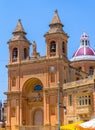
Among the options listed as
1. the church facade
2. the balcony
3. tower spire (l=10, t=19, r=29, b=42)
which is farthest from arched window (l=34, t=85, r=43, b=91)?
the balcony

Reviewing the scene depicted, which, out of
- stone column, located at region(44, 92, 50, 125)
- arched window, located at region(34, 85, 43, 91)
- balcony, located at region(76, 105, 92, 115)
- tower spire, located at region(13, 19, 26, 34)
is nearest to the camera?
balcony, located at region(76, 105, 92, 115)

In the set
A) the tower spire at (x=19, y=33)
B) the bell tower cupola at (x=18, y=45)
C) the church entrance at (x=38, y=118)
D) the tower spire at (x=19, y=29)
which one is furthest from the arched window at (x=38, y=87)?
the tower spire at (x=19, y=29)

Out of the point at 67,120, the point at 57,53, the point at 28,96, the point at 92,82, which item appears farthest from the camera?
the point at 28,96

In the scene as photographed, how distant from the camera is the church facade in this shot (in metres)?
64.5

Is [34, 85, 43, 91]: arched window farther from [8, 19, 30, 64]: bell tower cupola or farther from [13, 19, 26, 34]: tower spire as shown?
[13, 19, 26, 34]: tower spire

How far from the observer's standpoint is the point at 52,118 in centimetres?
6600

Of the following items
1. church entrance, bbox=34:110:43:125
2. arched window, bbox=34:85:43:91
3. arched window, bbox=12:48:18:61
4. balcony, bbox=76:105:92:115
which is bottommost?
church entrance, bbox=34:110:43:125

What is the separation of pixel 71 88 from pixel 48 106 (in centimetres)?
585

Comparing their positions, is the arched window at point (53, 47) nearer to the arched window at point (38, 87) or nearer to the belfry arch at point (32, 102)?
the belfry arch at point (32, 102)

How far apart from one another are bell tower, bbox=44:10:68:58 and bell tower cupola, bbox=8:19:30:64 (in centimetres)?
570

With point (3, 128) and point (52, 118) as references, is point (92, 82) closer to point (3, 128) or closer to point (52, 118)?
point (52, 118)

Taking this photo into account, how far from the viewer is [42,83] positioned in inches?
2709

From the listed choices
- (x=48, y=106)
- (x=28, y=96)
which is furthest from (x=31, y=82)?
(x=48, y=106)

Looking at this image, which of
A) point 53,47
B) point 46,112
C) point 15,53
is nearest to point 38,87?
point 46,112
